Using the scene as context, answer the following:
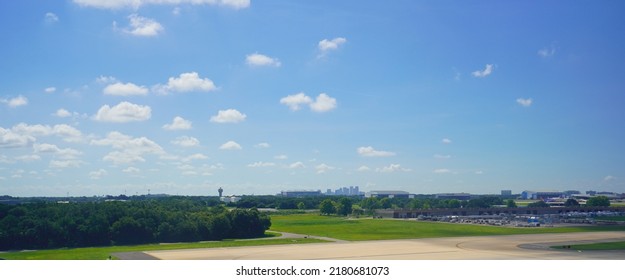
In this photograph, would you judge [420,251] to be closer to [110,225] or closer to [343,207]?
[110,225]

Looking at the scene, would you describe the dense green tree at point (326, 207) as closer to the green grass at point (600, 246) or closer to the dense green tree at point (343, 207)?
the dense green tree at point (343, 207)

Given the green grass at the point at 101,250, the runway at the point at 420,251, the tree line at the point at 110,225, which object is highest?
the tree line at the point at 110,225

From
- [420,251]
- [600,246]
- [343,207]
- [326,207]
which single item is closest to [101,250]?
[420,251]

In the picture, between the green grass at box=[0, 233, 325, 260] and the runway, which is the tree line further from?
the runway

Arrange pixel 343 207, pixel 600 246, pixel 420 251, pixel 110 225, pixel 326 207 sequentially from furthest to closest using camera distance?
pixel 343 207 → pixel 326 207 → pixel 110 225 → pixel 600 246 → pixel 420 251

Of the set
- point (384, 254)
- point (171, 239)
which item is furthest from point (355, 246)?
point (171, 239)

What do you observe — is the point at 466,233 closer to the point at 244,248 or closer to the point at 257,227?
the point at 257,227

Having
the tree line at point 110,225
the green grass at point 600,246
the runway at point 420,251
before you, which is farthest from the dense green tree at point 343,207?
the green grass at point 600,246
